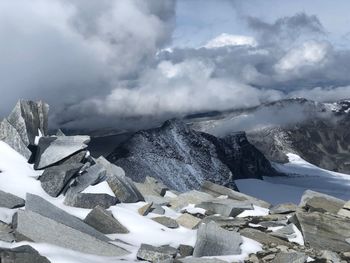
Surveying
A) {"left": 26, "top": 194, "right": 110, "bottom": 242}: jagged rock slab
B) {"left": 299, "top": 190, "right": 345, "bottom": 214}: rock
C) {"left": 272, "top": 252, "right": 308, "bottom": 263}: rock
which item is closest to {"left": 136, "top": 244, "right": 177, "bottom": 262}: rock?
{"left": 26, "top": 194, "right": 110, "bottom": 242}: jagged rock slab

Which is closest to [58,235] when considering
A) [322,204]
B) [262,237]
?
[262,237]

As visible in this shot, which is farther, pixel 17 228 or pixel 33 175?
pixel 33 175

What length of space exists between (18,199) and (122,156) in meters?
176

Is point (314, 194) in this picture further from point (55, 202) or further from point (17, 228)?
point (17, 228)

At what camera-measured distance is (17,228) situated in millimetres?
17453

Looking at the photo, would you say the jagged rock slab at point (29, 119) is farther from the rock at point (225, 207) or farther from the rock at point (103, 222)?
the rock at point (225, 207)

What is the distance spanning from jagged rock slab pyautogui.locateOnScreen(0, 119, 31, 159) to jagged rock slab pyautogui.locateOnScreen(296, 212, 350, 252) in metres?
14.3

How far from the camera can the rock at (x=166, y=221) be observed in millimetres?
22766

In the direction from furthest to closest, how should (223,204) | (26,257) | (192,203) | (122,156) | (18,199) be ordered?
1. (122,156)
2. (192,203)
3. (223,204)
4. (18,199)
5. (26,257)

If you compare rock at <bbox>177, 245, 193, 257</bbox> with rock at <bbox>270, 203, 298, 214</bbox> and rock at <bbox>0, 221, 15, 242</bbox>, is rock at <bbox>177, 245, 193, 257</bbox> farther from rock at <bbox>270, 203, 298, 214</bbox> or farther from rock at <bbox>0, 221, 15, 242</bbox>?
rock at <bbox>270, 203, 298, 214</bbox>

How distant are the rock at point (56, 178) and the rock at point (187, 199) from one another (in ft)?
23.7

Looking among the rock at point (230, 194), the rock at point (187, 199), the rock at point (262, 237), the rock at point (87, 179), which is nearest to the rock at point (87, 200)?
the rock at point (87, 179)

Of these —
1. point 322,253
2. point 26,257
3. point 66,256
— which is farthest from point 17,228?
point 322,253

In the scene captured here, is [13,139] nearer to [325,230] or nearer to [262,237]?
[262,237]
